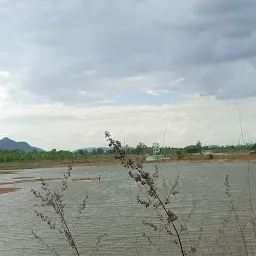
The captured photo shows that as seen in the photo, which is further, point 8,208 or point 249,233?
point 8,208

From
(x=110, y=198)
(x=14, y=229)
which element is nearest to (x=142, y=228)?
(x=14, y=229)

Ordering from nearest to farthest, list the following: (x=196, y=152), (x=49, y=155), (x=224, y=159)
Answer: (x=224, y=159), (x=196, y=152), (x=49, y=155)

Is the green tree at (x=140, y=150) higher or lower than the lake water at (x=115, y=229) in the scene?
higher

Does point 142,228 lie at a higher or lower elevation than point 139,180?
lower

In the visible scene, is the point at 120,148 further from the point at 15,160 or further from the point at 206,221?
the point at 15,160

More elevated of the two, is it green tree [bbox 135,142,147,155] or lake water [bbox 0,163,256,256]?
green tree [bbox 135,142,147,155]

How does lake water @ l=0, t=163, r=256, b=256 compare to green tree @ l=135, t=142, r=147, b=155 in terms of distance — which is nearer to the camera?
green tree @ l=135, t=142, r=147, b=155

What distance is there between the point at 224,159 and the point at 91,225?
107 m

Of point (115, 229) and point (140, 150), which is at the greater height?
point (140, 150)

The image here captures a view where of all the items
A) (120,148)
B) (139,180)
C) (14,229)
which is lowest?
(14,229)

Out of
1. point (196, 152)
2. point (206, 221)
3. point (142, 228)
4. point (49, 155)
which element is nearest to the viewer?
point (142, 228)

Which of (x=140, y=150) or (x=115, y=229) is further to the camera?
(x=115, y=229)

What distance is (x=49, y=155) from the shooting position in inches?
7776

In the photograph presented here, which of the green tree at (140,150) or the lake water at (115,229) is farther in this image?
the lake water at (115,229)
